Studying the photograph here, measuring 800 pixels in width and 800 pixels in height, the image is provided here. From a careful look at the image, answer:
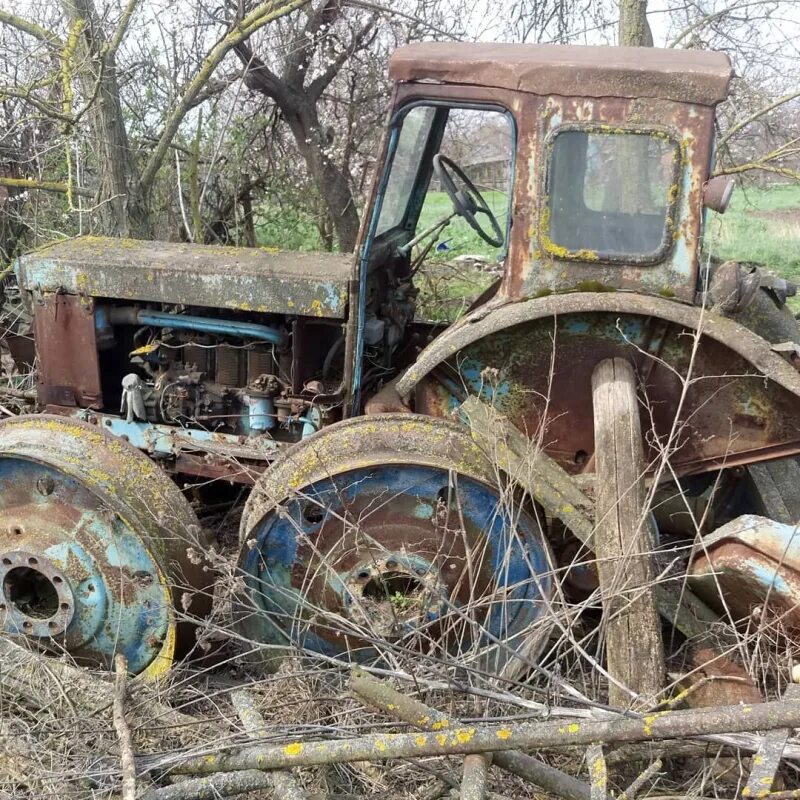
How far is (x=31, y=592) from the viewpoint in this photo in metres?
3.41

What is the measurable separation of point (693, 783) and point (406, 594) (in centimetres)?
115

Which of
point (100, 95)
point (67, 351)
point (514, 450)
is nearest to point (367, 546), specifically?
point (514, 450)

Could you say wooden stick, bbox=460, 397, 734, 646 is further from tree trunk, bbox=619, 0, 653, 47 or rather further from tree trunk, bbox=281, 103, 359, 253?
tree trunk, bbox=619, 0, 653, 47

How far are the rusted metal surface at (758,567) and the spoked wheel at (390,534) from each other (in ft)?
1.85

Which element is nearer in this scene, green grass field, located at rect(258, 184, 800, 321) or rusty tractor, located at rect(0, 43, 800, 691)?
rusty tractor, located at rect(0, 43, 800, 691)

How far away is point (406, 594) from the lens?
3.14m

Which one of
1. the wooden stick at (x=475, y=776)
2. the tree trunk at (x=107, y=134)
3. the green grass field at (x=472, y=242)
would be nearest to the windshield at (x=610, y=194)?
the green grass field at (x=472, y=242)

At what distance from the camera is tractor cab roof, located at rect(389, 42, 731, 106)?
2824mm

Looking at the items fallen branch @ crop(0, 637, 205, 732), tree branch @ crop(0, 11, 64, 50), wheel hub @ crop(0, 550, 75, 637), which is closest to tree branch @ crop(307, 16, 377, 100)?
tree branch @ crop(0, 11, 64, 50)

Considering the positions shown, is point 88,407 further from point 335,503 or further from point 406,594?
point 406,594

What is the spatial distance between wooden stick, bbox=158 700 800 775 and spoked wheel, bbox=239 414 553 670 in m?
0.73

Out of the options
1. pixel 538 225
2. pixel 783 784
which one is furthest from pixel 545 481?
pixel 783 784

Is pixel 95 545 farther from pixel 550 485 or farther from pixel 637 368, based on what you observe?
pixel 637 368

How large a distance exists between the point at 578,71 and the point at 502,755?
2206mm
